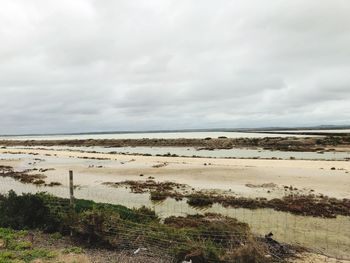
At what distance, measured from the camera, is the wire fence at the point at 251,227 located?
412 inches

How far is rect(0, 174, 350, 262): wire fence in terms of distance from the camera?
10.5m

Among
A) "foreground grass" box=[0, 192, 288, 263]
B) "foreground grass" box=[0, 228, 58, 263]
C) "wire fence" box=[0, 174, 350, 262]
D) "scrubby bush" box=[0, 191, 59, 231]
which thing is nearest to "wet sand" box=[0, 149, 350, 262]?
"wire fence" box=[0, 174, 350, 262]

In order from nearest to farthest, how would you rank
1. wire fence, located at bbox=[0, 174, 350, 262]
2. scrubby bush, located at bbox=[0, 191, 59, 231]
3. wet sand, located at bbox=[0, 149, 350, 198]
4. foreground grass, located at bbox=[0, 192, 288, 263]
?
foreground grass, located at bbox=[0, 192, 288, 263], wire fence, located at bbox=[0, 174, 350, 262], scrubby bush, located at bbox=[0, 191, 59, 231], wet sand, located at bbox=[0, 149, 350, 198]

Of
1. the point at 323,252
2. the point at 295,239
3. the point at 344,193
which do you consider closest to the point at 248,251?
the point at 323,252

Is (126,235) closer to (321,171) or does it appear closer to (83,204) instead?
(83,204)

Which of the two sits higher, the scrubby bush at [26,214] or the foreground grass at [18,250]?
the scrubby bush at [26,214]

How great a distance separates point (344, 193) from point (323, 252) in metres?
11.8

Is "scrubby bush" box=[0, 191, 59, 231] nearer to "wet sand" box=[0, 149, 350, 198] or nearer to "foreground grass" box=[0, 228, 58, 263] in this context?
"foreground grass" box=[0, 228, 58, 263]

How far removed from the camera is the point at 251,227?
45.2 feet

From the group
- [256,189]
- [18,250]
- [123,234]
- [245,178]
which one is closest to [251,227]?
[123,234]

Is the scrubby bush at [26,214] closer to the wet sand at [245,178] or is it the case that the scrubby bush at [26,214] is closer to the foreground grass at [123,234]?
Answer: the foreground grass at [123,234]

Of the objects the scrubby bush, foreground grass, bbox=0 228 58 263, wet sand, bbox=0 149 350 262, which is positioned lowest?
wet sand, bbox=0 149 350 262

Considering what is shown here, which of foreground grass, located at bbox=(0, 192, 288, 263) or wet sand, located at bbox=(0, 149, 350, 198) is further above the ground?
foreground grass, located at bbox=(0, 192, 288, 263)

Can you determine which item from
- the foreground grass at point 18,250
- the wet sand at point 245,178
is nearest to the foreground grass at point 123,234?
the foreground grass at point 18,250
